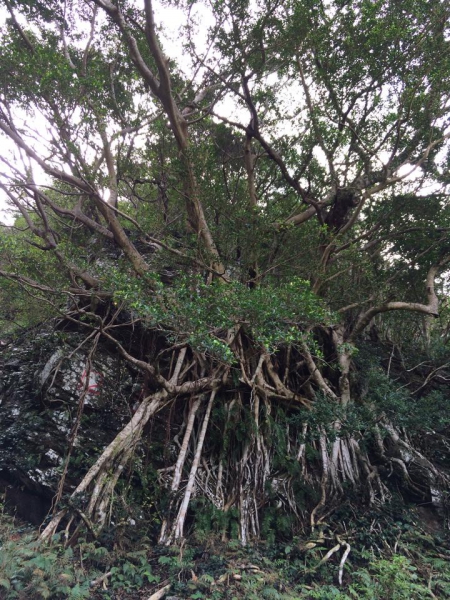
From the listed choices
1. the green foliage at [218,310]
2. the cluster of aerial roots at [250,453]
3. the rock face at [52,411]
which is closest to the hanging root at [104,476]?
the cluster of aerial roots at [250,453]

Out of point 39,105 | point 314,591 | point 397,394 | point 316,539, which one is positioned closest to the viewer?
point 314,591

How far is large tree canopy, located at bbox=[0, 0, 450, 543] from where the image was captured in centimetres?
478

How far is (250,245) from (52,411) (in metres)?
3.60

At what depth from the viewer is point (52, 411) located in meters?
5.39

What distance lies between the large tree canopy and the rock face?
0.46 meters

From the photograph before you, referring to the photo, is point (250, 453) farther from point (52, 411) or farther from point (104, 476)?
point (52, 411)

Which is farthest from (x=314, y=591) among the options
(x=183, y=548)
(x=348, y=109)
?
(x=348, y=109)

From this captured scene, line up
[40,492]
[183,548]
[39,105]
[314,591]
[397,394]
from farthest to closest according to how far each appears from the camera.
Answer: [397,394] < [39,105] < [40,492] < [183,548] < [314,591]

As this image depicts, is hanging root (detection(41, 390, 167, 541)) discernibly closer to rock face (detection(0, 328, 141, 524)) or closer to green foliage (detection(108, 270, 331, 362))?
rock face (detection(0, 328, 141, 524))

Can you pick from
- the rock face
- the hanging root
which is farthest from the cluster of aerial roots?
the rock face

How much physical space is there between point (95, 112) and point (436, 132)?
5.35 m

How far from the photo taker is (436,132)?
6559mm

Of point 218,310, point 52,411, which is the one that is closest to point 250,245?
point 218,310

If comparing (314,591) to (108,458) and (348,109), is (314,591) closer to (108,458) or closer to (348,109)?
(108,458)
